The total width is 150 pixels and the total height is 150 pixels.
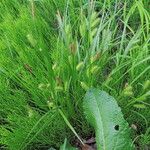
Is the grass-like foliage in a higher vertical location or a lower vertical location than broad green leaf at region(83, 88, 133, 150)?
higher

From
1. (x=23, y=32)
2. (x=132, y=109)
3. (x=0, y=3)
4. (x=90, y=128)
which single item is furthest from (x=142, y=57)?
(x=0, y=3)

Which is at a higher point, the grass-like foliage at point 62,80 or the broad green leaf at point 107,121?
the grass-like foliage at point 62,80

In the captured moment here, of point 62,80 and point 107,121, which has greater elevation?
point 62,80

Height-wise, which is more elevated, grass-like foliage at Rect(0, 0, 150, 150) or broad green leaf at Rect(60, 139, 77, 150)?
grass-like foliage at Rect(0, 0, 150, 150)

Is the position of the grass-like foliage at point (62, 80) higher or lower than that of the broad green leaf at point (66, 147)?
higher
